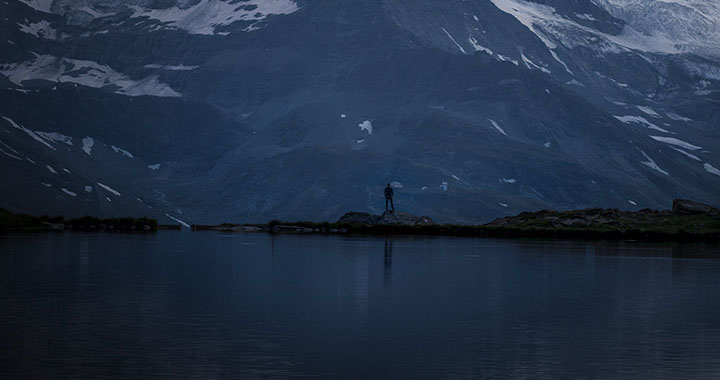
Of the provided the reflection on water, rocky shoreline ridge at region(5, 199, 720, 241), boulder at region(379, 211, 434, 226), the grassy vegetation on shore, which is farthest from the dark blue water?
boulder at region(379, 211, 434, 226)

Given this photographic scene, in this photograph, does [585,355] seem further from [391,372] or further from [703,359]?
[391,372]

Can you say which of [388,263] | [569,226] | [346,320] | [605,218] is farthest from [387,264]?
[605,218]

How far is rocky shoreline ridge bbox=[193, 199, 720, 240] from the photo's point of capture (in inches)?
5433

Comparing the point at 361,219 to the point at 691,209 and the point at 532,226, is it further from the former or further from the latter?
the point at 691,209

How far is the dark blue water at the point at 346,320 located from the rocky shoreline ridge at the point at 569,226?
219ft

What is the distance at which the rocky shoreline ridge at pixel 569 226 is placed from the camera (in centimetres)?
13800

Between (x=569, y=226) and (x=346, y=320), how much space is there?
11136 centimetres

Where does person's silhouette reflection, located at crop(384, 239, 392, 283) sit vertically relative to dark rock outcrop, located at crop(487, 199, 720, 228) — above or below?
below

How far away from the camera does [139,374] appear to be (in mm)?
29984

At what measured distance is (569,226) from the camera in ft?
489

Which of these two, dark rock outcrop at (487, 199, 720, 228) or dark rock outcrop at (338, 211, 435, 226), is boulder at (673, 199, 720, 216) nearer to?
dark rock outcrop at (487, 199, 720, 228)

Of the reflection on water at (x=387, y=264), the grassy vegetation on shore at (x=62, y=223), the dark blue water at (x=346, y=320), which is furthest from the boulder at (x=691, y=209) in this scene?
the dark blue water at (x=346, y=320)

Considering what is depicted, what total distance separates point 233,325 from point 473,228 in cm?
11286

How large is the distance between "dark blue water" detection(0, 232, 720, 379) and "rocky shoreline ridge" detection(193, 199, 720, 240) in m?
66.8
